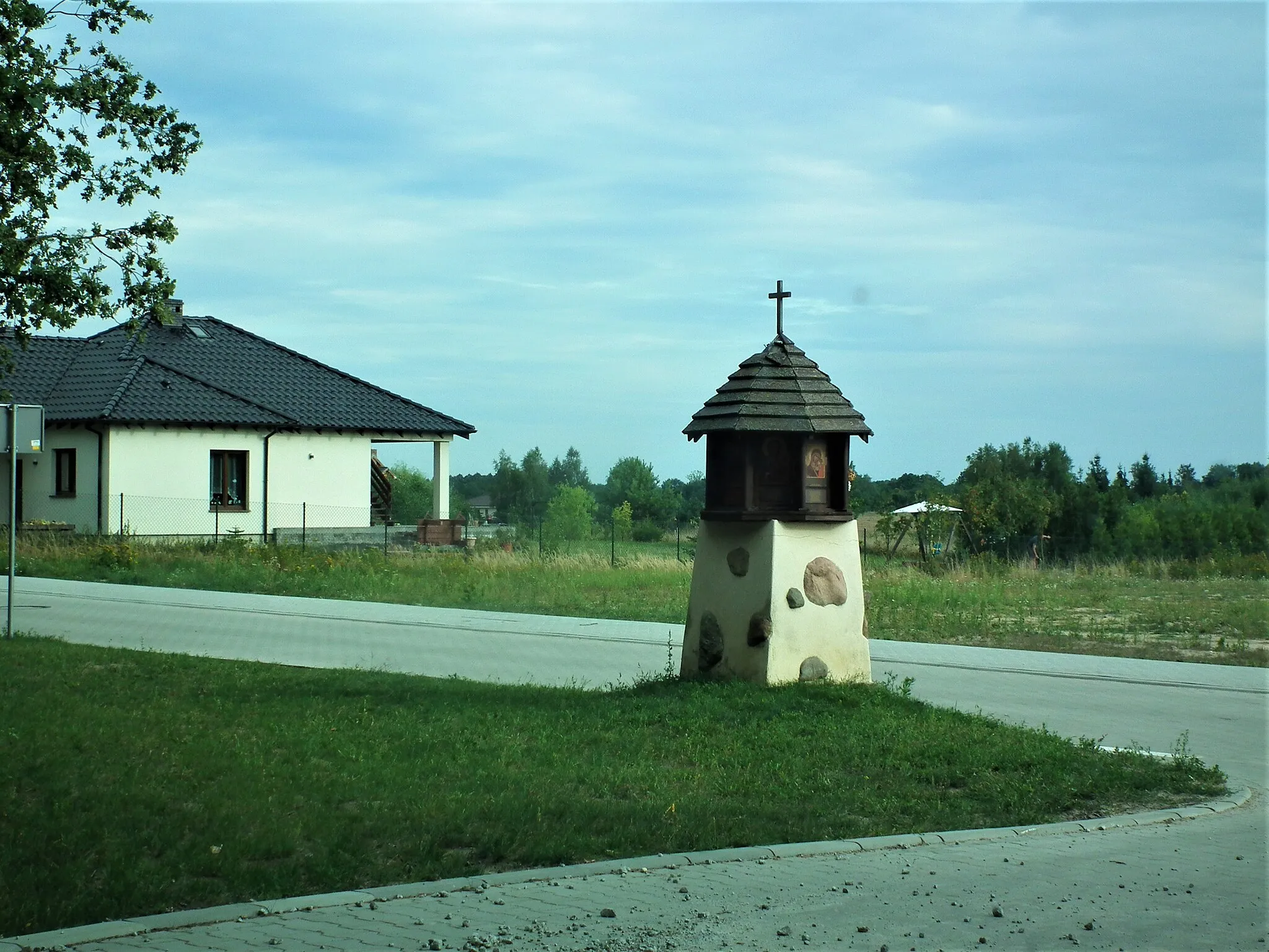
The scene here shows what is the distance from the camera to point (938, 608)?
21016 mm

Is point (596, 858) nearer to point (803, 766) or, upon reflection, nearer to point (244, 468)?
point (803, 766)

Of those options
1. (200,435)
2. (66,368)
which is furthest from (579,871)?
(66,368)

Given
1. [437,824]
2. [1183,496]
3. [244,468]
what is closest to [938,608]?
[437,824]

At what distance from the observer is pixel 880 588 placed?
948 inches

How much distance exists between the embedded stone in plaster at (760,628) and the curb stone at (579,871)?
3.48m

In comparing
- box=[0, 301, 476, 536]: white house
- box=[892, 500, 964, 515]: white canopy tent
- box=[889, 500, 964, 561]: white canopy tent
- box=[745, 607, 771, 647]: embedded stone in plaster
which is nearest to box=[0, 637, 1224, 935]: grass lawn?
box=[745, 607, 771, 647]: embedded stone in plaster

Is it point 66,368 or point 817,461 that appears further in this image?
point 66,368

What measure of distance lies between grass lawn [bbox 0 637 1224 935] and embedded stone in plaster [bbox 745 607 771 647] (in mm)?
447

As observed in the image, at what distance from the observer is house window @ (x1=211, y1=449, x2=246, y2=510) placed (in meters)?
34.4

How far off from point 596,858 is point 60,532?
28.7 metres

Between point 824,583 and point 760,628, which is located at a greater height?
point 824,583

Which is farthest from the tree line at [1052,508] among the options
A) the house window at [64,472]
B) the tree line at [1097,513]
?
the house window at [64,472]

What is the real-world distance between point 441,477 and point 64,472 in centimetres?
1036

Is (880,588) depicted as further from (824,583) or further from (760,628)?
(760,628)
